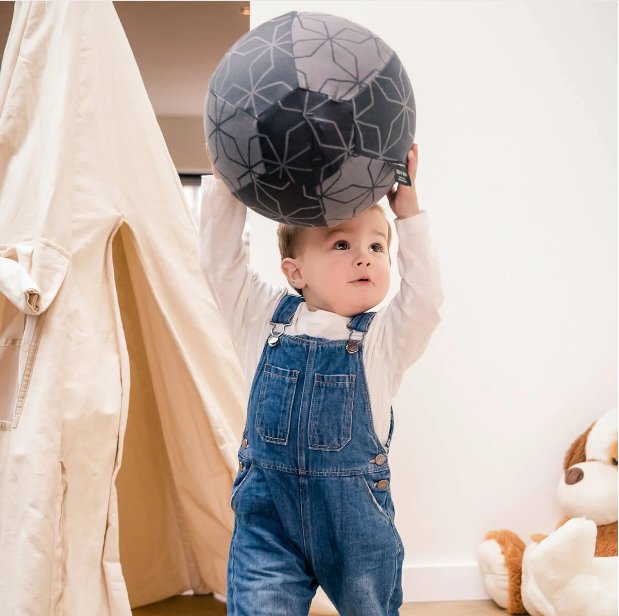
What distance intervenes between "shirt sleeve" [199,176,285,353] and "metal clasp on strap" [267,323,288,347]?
46 millimetres

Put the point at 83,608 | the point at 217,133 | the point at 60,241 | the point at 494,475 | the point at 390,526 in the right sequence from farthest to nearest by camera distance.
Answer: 1. the point at 494,475
2. the point at 60,241
3. the point at 83,608
4. the point at 390,526
5. the point at 217,133

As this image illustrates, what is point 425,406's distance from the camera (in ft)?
7.00

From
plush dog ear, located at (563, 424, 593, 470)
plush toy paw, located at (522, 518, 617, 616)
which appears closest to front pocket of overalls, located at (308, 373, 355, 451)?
plush toy paw, located at (522, 518, 617, 616)

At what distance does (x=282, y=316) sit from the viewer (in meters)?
1.37

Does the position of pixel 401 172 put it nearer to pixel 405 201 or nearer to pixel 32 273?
pixel 405 201

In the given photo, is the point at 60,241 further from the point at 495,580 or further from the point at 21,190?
the point at 495,580

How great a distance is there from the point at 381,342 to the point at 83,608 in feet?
2.62

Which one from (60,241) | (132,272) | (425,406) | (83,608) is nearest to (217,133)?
(60,241)

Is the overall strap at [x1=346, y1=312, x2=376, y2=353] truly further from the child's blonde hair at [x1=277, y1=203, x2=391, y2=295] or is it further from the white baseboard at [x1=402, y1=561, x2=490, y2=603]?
the white baseboard at [x1=402, y1=561, x2=490, y2=603]

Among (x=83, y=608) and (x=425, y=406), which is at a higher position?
(x=425, y=406)

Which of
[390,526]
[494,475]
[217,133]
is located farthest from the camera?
[494,475]

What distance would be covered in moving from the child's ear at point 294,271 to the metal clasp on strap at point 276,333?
84mm

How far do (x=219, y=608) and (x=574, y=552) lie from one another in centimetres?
95

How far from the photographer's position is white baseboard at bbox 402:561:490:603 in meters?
2.10
